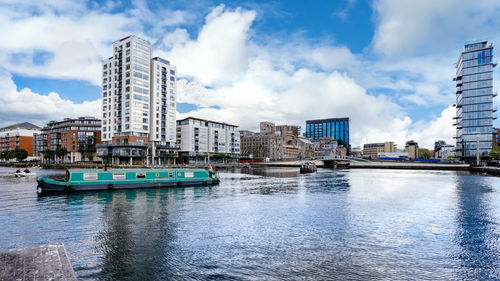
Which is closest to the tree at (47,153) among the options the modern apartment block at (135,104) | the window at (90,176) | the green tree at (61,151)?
the green tree at (61,151)

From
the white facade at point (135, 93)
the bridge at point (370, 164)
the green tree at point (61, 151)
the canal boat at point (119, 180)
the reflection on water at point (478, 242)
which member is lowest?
the bridge at point (370, 164)

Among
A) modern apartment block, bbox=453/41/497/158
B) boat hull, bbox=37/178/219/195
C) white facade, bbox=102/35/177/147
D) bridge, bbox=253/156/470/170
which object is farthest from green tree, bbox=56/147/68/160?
modern apartment block, bbox=453/41/497/158

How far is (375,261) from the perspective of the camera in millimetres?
16672

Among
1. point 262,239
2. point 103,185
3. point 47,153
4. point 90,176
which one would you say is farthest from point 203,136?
point 262,239

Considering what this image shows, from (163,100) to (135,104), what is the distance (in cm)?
1718

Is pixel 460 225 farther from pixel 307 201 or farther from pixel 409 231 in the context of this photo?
pixel 307 201

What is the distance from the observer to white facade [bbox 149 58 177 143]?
457 feet

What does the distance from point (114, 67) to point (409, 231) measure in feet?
463

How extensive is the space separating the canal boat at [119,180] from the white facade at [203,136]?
104719mm

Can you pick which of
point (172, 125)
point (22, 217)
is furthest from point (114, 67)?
point (22, 217)

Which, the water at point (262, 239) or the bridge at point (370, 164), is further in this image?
the bridge at point (370, 164)

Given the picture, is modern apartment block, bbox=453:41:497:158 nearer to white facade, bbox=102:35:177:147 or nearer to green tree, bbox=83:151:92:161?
white facade, bbox=102:35:177:147

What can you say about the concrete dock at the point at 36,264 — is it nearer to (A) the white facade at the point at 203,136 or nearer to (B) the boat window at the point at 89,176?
(B) the boat window at the point at 89,176

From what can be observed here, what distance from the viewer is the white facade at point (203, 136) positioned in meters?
166
